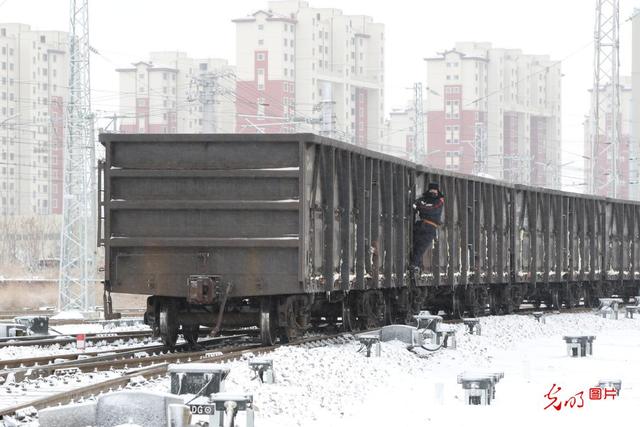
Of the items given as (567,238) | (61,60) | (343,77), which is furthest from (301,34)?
(567,238)

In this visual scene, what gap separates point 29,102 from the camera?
543 ft

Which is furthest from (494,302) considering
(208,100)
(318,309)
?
(208,100)

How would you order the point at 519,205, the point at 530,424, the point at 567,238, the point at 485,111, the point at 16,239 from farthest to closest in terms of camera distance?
the point at 485,111 < the point at 16,239 < the point at 567,238 < the point at 519,205 < the point at 530,424

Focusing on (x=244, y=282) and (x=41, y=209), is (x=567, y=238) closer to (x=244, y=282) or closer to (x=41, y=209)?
(x=244, y=282)

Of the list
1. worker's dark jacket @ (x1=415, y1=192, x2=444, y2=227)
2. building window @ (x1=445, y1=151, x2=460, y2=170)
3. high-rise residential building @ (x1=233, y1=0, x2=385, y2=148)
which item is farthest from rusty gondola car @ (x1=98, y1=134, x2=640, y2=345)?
building window @ (x1=445, y1=151, x2=460, y2=170)

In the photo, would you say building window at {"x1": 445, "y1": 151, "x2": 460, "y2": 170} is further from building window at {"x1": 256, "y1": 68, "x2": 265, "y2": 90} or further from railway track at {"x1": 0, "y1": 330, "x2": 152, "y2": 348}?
railway track at {"x1": 0, "y1": 330, "x2": 152, "y2": 348}

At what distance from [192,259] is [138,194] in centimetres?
123

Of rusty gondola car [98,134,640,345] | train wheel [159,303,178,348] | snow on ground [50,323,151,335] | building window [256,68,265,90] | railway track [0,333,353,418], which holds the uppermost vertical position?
building window [256,68,265,90]

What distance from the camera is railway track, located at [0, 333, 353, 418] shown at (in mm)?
11859

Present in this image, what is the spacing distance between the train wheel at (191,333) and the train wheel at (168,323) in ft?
1.62

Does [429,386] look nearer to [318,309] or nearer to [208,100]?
[318,309]

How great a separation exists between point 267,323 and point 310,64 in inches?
6009

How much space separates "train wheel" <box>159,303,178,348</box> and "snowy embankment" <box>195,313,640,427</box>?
8.47 ft

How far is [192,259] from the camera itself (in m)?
17.9
